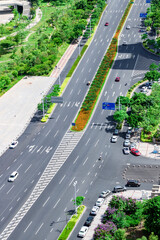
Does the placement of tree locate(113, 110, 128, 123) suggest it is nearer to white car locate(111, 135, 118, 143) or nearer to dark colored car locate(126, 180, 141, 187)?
white car locate(111, 135, 118, 143)

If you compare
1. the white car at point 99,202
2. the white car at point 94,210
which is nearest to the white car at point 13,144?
the white car at point 99,202

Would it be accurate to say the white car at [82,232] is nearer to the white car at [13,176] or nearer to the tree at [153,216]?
the tree at [153,216]

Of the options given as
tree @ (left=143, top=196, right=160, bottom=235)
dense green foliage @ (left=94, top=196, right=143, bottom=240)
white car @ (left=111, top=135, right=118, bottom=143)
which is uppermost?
tree @ (left=143, top=196, right=160, bottom=235)

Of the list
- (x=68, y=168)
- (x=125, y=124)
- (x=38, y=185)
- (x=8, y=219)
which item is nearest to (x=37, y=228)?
(x=8, y=219)

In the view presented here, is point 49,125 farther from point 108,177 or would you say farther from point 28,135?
point 108,177

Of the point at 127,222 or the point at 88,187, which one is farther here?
the point at 88,187

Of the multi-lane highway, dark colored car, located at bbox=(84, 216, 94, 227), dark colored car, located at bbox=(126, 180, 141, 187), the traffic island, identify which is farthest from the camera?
dark colored car, located at bbox=(126, 180, 141, 187)

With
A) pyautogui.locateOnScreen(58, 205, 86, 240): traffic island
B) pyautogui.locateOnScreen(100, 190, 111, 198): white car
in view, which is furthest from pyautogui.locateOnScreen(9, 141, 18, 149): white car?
pyautogui.locateOnScreen(58, 205, 86, 240): traffic island

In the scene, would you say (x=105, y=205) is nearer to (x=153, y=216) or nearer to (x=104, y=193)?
(x=104, y=193)
